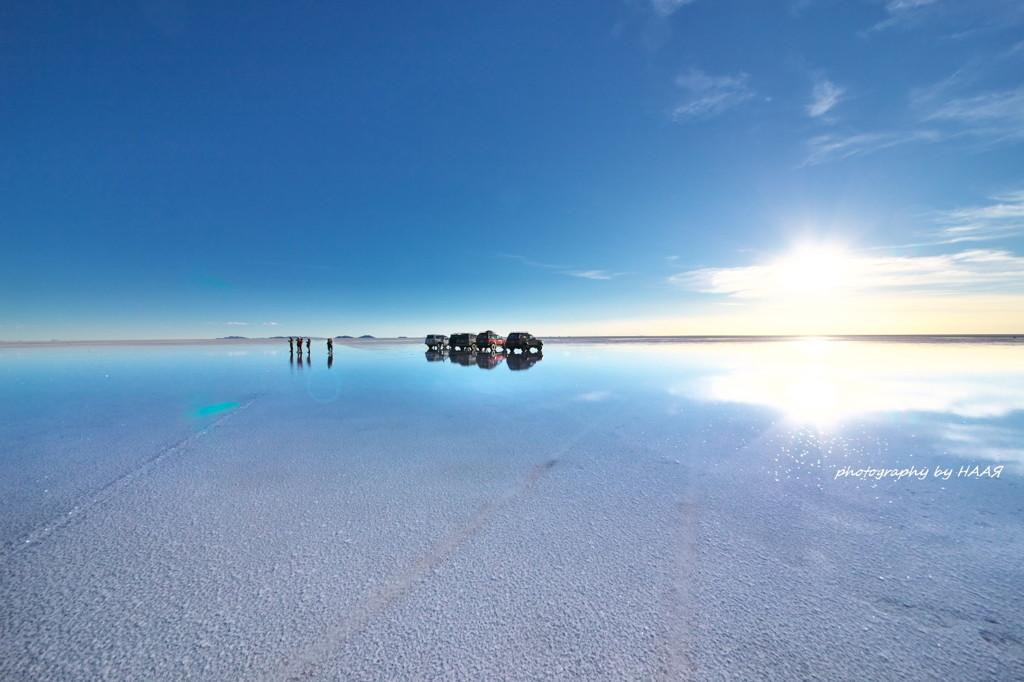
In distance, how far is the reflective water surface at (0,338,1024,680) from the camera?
3146 millimetres

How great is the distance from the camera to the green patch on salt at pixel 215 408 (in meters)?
12.2

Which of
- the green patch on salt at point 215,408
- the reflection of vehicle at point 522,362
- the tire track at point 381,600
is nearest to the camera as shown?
the tire track at point 381,600

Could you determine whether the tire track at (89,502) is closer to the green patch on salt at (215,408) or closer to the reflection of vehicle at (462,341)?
the green patch on salt at (215,408)

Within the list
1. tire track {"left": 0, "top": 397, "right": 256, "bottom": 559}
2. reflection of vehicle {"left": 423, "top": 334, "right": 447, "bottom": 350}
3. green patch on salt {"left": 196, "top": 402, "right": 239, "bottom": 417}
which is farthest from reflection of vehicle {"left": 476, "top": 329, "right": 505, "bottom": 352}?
tire track {"left": 0, "top": 397, "right": 256, "bottom": 559}

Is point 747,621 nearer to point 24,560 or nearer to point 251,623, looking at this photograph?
point 251,623

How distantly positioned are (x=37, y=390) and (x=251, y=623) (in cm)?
2246

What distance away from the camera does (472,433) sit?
9852 millimetres

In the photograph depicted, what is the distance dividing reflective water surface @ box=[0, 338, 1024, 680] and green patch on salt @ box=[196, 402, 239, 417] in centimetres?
188

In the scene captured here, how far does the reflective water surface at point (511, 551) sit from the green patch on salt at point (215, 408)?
1.88m

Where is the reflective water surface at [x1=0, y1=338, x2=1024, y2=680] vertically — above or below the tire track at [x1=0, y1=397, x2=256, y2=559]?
below

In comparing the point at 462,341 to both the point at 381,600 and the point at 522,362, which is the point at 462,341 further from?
the point at 381,600

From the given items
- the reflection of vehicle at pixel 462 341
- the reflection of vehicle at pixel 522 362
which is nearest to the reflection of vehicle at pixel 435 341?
the reflection of vehicle at pixel 462 341

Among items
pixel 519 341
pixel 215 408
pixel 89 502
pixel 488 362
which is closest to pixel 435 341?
pixel 519 341

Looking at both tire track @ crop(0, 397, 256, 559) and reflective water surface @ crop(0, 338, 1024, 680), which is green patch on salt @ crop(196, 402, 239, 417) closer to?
reflective water surface @ crop(0, 338, 1024, 680)
